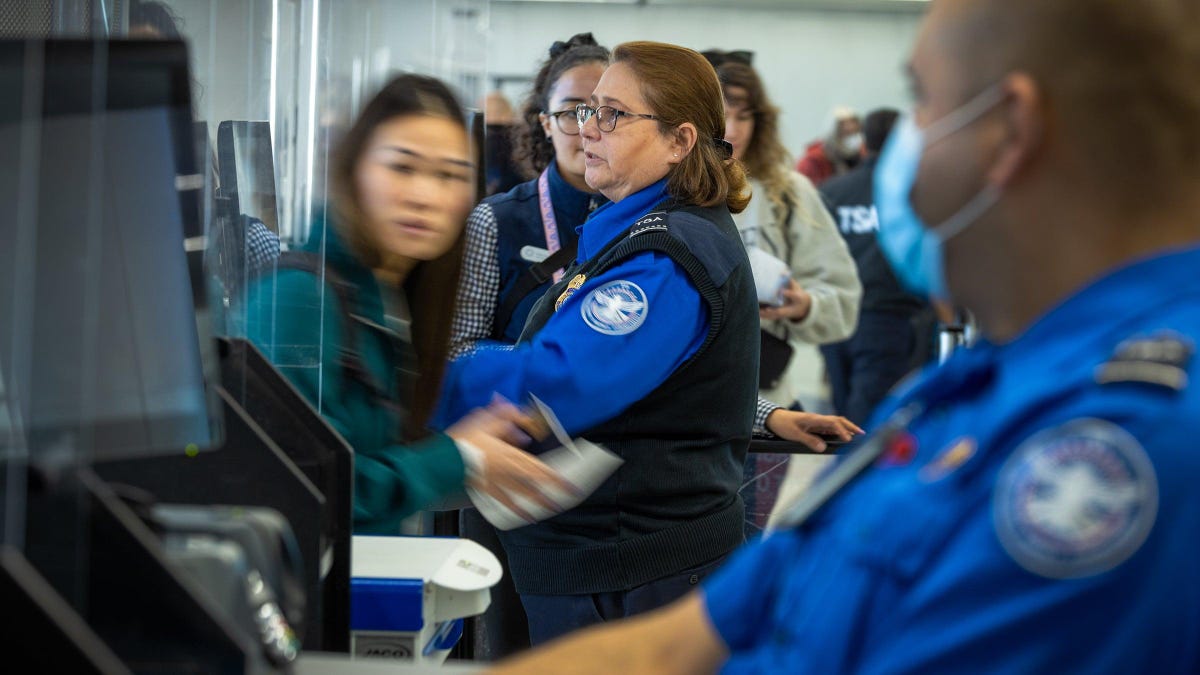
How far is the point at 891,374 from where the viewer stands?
4.91m

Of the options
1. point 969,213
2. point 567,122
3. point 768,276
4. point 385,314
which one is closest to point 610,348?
point 385,314

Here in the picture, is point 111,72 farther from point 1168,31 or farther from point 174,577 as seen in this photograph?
point 1168,31

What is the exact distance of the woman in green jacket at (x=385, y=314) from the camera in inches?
66.4

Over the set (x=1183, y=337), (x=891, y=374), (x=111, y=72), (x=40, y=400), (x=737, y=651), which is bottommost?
(x=891, y=374)

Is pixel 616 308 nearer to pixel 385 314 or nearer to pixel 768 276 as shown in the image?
pixel 385 314

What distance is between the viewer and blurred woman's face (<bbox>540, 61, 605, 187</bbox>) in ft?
9.27

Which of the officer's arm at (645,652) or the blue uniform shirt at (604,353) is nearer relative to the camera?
the officer's arm at (645,652)

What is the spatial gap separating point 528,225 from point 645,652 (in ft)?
6.33

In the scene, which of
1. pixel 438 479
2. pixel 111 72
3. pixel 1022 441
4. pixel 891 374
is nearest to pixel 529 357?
pixel 438 479

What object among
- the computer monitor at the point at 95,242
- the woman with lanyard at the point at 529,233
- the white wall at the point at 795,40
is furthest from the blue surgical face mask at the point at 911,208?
the white wall at the point at 795,40

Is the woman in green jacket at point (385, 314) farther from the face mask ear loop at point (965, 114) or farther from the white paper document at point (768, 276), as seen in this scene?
the white paper document at point (768, 276)

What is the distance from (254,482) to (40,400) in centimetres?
43

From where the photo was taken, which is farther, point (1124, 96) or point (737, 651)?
point (737, 651)

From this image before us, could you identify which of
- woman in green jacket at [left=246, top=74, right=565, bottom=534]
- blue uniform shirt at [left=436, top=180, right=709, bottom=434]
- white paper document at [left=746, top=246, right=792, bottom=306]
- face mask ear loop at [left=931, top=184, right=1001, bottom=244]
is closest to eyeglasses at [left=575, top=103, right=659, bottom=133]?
blue uniform shirt at [left=436, top=180, right=709, bottom=434]
